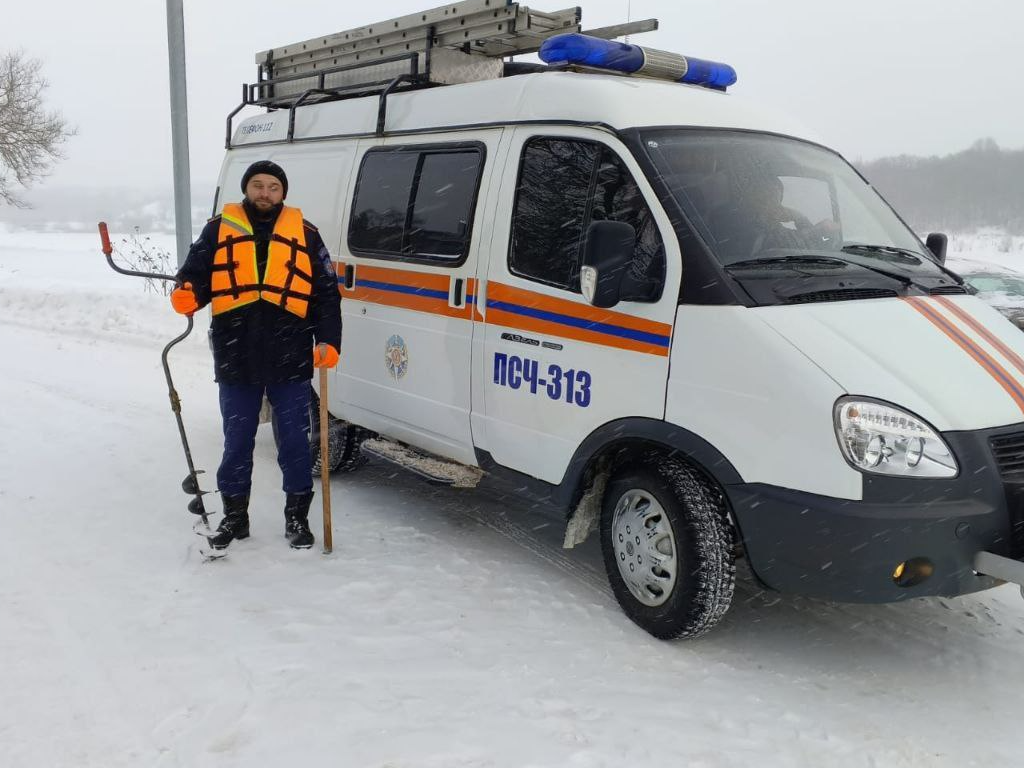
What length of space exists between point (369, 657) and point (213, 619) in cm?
81

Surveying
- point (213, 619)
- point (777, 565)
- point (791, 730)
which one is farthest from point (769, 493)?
→ point (213, 619)

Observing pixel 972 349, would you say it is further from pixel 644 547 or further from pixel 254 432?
pixel 254 432

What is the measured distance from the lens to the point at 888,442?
3.17 metres

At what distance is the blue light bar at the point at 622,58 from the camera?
448cm

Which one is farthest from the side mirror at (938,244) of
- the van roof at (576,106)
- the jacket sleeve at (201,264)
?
the jacket sleeve at (201,264)

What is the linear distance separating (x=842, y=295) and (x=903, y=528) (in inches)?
38.6

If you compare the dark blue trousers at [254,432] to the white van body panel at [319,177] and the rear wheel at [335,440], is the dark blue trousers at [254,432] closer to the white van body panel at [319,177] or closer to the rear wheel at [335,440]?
the rear wheel at [335,440]

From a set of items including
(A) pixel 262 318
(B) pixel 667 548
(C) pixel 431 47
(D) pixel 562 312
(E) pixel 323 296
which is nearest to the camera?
(B) pixel 667 548

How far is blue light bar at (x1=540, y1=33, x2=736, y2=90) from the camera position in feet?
14.7

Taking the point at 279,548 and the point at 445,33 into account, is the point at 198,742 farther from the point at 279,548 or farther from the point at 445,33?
the point at 445,33

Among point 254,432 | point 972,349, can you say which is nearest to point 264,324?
point 254,432

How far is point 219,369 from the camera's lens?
4.72 metres

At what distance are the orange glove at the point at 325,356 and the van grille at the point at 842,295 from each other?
94.7 inches

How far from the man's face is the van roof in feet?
3.26
